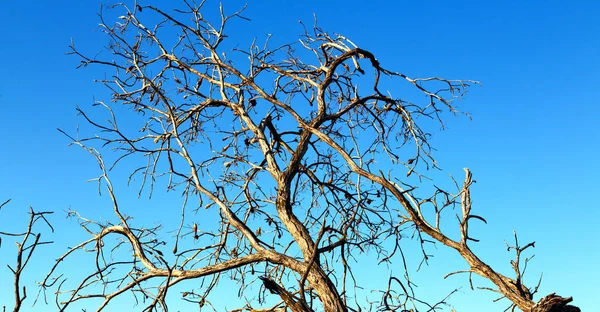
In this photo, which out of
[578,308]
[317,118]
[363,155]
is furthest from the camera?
[363,155]

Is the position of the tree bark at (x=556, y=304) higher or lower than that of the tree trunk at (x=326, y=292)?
lower

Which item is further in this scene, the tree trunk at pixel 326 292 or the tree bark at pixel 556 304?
the tree trunk at pixel 326 292

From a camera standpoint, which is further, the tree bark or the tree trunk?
the tree trunk

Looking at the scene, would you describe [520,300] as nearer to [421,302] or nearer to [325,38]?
[421,302]

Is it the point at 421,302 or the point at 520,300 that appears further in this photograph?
the point at 421,302

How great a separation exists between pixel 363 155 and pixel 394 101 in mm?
673

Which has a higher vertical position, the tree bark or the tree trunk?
the tree trunk

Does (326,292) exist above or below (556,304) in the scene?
above

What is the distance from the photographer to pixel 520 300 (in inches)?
186

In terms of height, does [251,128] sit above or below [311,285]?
above

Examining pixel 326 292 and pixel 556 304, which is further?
pixel 326 292

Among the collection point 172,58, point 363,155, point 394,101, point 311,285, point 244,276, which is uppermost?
point 172,58

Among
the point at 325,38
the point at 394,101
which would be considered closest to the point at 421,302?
the point at 394,101

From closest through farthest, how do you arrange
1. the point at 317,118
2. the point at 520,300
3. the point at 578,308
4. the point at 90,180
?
the point at 578,308 < the point at 520,300 < the point at 90,180 < the point at 317,118
